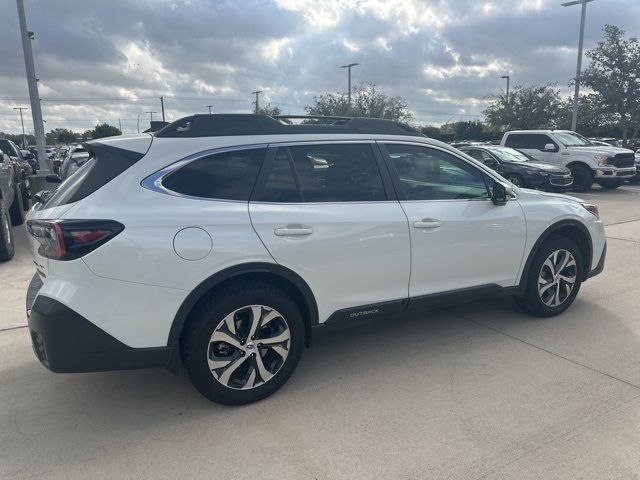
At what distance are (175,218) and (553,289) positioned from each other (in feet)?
11.3

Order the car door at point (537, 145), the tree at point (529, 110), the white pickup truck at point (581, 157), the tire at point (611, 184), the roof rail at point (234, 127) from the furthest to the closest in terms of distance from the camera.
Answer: the tree at point (529, 110)
the car door at point (537, 145)
the tire at point (611, 184)
the white pickup truck at point (581, 157)
the roof rail at point (234, 127)

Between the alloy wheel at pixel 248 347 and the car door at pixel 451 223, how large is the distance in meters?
1.10

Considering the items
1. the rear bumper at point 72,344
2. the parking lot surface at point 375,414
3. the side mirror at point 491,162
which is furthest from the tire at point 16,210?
the side mirror at point 491,162

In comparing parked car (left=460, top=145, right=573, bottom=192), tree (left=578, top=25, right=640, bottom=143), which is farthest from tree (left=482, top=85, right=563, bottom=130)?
parked car (left=460, top=145, right=573, bottom=192)

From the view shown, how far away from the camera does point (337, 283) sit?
3363mm

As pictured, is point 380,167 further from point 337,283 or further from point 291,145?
point 337,283

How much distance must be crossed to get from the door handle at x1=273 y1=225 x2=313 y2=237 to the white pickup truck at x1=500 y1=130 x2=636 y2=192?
14772 mm

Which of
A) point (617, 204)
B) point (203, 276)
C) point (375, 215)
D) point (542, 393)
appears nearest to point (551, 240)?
point (542, 393)

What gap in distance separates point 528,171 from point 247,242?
12.7m

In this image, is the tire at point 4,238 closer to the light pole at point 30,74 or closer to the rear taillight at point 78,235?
the rear taillight at point 78,235

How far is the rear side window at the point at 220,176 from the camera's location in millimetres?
3004

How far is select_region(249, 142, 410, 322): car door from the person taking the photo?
3.16 m

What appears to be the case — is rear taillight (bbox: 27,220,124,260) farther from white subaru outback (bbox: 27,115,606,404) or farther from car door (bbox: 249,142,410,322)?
car door (bbox: 249,142,410,322)

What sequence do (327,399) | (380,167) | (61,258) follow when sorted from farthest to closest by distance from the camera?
1. (380,167)
2. (327,399)
3. (61,258)
